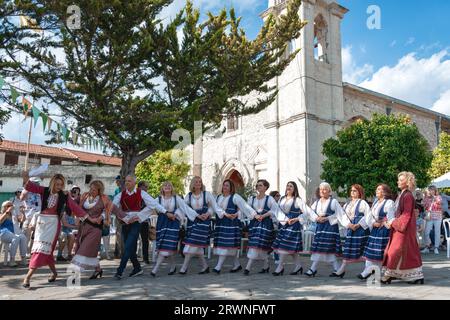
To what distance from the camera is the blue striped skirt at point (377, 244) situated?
21.2 feet

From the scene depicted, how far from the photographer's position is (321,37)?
22.5 m

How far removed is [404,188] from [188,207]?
384 centimetres

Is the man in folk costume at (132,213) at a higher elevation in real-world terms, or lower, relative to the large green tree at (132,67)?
lower

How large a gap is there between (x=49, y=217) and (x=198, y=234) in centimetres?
265

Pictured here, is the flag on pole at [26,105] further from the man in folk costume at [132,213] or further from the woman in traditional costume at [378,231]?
the woman in traditional costume at [378,231]

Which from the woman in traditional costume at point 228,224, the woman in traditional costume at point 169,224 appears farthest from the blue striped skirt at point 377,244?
the woman in traditional costume at point 169,224

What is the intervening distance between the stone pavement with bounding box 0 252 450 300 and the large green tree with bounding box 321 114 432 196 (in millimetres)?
8561

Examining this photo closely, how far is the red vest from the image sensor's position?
700cm

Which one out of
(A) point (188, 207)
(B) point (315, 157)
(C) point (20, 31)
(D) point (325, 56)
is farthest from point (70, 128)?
(D) point (325, 56)

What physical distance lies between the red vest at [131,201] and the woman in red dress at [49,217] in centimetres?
78

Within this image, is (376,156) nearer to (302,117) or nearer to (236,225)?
(302,117)

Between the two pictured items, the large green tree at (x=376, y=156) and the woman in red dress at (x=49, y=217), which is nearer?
the woman in red dress at (x=49, y=217)

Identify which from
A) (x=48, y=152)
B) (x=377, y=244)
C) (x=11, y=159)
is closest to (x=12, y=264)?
(x=377, y=244)

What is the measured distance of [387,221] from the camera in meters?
6.43
